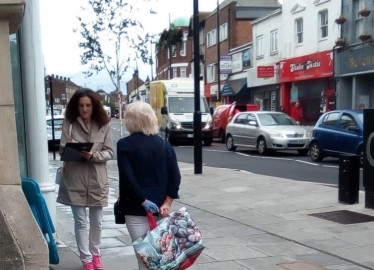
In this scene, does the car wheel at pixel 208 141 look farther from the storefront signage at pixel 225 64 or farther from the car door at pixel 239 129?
the storefront signage at pixel 225 64

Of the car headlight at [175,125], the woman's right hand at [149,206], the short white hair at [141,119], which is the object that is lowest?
the car headlight at [175,125]

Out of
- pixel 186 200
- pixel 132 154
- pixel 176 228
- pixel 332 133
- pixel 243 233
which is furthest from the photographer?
pixel 332 133

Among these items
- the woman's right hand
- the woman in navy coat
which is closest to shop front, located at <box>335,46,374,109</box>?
the woman in navy coat

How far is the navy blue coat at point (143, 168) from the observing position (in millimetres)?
4734

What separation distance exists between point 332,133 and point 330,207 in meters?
7.82

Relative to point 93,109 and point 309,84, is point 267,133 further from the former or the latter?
point 93,109

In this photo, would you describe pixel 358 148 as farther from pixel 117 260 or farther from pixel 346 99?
pixel 346 99

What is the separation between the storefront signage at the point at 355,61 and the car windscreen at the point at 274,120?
6.00 metres

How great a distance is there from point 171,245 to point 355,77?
24620 mm

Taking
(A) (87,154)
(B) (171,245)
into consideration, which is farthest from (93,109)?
(B) (171,245)

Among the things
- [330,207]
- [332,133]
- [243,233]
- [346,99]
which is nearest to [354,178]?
[330,207]

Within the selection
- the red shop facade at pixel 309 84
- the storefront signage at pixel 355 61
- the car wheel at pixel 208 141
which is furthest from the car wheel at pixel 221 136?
the storefront signage at pixel 355 61

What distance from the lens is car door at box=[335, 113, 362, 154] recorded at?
15.8 meters

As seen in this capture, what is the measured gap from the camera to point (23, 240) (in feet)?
12.2
